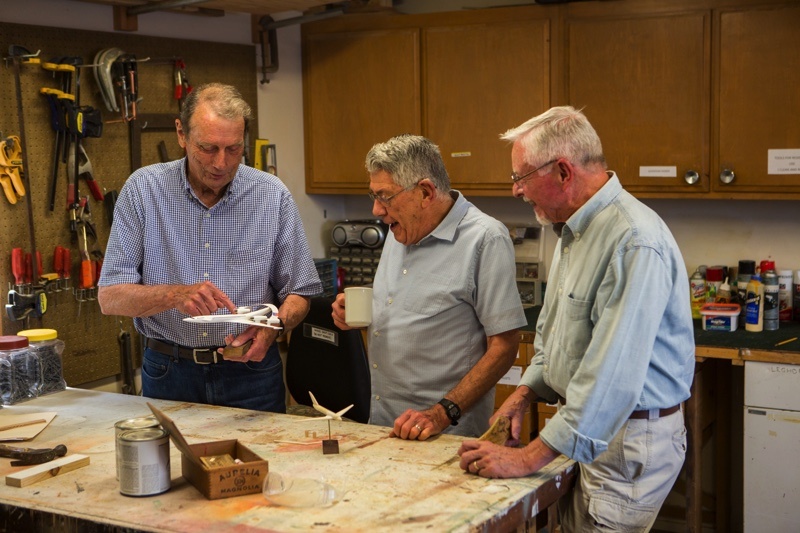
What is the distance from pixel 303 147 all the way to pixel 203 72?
0.77 meters

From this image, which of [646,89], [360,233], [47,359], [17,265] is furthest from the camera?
[360,233]

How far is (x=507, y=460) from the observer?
1.99 meters

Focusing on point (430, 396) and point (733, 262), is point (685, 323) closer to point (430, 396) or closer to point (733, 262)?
point (430, 396)

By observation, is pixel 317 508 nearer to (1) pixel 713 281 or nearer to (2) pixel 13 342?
(2) pixel 13 342

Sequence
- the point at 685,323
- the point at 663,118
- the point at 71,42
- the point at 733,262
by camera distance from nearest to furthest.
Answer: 1. the point at 685,323
2. the point at 71,42
3. the point at 663,118
4. the point at 733,262

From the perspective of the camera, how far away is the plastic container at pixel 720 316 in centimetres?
374

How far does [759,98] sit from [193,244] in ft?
7.32

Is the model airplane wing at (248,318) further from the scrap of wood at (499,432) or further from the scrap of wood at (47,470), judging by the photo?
the scrap of wood at (499,432)

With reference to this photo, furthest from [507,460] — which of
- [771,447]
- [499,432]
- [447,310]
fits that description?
[771,447]

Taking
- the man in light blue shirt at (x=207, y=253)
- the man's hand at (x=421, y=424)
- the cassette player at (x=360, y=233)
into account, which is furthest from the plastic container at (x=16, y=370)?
the cassette player at (x=360, y=233)

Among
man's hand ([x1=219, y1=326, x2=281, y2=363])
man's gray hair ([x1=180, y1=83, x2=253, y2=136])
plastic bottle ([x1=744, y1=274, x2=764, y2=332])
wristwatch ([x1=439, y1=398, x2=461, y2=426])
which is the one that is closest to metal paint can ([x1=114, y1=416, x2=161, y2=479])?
man's hand ([x1=219, y1=326, x2=281, y2=363])

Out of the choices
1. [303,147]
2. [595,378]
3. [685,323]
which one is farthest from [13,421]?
[303,147]

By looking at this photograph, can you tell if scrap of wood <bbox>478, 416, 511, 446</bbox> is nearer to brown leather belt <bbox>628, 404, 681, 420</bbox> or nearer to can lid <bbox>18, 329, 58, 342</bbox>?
brown leather belt <bbox>628, 404, 681, 420</bbox>

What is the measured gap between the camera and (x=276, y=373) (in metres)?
2.84
